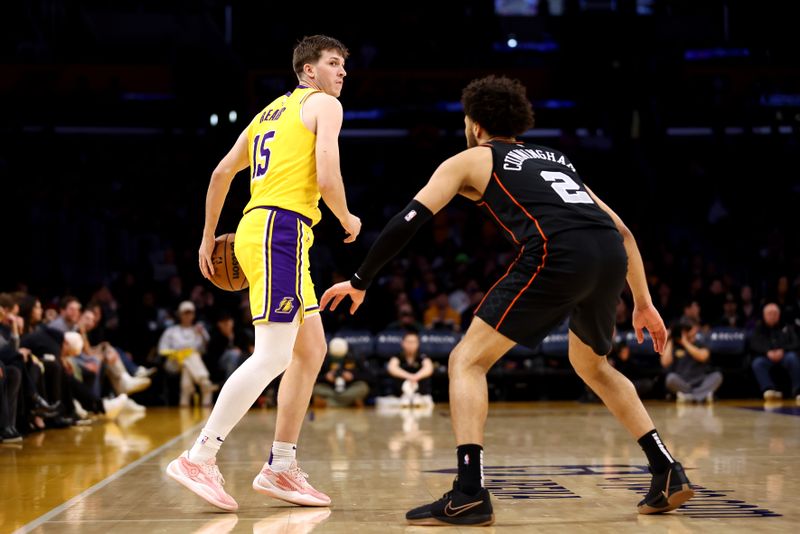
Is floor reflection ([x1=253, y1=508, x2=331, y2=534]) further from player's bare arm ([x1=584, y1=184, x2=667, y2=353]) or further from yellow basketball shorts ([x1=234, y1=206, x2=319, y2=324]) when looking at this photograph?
player's bare arm ([x1=584, y1=184, x2=667, y2=353])

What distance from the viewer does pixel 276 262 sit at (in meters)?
4.45

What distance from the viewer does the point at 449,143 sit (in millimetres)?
19859

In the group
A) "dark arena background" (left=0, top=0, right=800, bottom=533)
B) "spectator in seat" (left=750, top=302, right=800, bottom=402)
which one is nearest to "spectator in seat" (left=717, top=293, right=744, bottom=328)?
"dark arena background" (left=0, top=0, right=800, bottom=533)

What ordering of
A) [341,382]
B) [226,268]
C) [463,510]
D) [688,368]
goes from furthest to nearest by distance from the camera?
[688,368]
[341,382]
[226,268]
[463,510]

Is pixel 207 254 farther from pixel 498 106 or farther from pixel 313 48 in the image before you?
pixel 498 106

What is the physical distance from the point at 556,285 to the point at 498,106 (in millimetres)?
761

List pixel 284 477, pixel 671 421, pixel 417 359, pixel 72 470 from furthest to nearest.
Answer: pixel 417 359
pixel 671 421
pixel 72 470
pixel 284 477

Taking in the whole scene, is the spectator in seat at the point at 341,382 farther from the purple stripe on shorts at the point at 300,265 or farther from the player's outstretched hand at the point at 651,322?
the player's outstretched hand at the point at 651,322

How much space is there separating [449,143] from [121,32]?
6.83 m

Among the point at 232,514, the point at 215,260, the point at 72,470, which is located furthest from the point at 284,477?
the point at 72,470

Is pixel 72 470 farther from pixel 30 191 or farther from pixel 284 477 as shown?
pixel 30 191

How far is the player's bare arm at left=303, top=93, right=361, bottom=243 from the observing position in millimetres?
4484

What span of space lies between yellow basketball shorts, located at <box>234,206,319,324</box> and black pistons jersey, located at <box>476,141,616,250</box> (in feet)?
2.85

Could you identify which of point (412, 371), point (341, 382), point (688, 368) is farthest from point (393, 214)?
point (688, 368)
